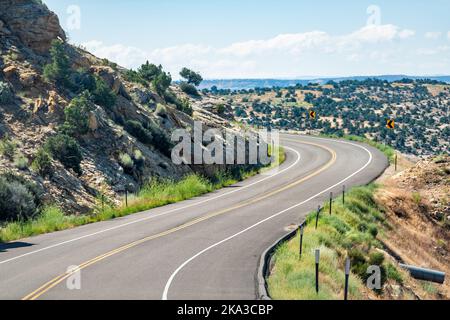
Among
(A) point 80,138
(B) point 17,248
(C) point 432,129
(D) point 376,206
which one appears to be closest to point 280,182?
(D) point 376,206

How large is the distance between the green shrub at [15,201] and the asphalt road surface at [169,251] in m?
1.71

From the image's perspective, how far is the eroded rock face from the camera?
109 ft

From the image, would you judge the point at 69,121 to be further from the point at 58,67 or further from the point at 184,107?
the point at 184,107

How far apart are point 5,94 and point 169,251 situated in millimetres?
15221

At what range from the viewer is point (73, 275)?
48.2ft

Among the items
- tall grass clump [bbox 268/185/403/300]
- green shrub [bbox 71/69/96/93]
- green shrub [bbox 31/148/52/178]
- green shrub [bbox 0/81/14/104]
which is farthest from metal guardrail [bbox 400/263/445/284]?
green shrub [bbox 0/81/14/104]

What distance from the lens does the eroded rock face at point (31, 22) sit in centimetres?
3335

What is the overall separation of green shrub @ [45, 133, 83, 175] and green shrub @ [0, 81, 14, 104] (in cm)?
383

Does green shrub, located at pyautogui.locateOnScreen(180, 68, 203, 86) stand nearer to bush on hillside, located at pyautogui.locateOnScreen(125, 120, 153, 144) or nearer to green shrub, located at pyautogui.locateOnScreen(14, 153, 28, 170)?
bush on hillside, located at pyautogui.locateOnScreen(125, 120, 153, 144)

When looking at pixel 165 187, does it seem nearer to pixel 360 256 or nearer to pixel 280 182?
pixel 280 182

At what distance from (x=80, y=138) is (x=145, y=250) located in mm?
12778

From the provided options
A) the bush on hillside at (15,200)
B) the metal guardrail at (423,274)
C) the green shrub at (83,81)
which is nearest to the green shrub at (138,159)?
the green shrub at (83,81)

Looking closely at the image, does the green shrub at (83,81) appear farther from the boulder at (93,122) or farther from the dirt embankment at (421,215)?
the dirt embankment at (421,215)
